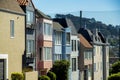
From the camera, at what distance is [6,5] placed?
46.0 meters

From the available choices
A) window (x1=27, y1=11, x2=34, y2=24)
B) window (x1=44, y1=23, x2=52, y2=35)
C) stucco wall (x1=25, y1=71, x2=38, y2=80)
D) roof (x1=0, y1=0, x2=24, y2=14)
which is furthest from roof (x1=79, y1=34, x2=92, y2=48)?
roof (x1=0, y1=0, x2=24, y2=14)

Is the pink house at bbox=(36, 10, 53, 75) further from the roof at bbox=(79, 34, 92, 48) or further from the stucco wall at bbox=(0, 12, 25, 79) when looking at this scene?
the roof at bbox=(79, 34, 92, 48)

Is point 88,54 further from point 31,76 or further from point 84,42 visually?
point 31,76

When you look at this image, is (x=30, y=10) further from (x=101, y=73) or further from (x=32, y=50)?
(x=101, y=73)

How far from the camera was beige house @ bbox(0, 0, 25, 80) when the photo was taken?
1746 inches

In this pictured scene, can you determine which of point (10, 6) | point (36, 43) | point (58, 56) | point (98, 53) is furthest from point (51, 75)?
point (98, 53)

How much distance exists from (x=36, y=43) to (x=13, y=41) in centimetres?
848

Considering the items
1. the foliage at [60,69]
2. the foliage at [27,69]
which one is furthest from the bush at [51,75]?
the foliage at [27,69]

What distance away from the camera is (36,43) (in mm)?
55312

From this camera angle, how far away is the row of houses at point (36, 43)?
45284mm

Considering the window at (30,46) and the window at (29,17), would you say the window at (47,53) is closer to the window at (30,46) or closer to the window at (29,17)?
the window at (30,46)

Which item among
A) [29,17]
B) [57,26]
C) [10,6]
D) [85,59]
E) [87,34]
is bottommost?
[85,59]

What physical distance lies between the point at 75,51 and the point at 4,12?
28034 mm

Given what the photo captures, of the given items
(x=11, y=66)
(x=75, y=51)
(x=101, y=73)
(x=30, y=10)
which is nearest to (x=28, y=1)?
(x=30, y=10)
